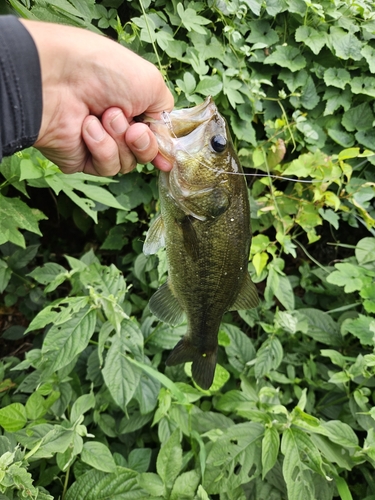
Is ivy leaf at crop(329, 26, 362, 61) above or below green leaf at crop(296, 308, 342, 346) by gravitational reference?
above

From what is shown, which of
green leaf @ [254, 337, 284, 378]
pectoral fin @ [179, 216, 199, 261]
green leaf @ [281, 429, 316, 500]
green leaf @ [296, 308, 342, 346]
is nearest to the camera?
pectoral fin @ [179, 216, 199, 261]

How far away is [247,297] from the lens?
1.52 meters

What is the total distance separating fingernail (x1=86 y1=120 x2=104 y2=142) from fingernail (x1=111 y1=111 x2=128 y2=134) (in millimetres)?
41

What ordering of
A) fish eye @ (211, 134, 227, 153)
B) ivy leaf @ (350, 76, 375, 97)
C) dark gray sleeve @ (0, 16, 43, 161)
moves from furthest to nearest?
ivy leaf @ (350, 76, 375, 97)
fish eye @ (211, 134, 227, 153)
dark gray sleeve @ (0, 16, 43, 161)

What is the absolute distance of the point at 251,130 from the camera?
240cm

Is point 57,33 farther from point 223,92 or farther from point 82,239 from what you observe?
point 82,239

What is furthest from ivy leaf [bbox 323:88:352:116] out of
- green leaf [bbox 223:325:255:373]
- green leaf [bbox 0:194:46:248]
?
green leaf [bbox 0:194:46:248]

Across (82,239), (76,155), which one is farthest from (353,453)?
(82,239)

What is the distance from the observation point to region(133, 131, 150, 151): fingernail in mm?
1095

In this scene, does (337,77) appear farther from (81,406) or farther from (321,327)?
(81,406)

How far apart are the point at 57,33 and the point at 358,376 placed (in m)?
2.04

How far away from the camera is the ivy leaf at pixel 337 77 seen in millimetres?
2531

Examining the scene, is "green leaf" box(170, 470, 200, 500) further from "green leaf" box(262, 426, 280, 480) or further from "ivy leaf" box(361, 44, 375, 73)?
"ivy leaf" box(361, 44, 375, 73)

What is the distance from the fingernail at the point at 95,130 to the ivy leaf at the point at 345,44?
2.06 metres
